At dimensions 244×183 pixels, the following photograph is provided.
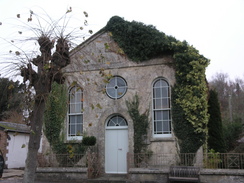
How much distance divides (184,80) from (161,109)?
185 centimetres

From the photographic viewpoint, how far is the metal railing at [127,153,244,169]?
1220 centimetres

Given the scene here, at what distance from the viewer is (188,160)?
42.1 ft

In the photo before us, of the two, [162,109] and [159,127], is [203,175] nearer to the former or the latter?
[159,127]

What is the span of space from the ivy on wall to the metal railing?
0.43 metres

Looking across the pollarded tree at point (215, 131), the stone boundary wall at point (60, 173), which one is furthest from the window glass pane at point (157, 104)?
the stone boundary wall at point (60, 173)

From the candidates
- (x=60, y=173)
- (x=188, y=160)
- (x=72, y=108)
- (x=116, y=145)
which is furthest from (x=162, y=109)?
(x=60, y=173)

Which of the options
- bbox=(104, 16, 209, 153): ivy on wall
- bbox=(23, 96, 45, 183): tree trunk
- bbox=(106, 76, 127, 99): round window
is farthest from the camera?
bbox=(106, 76, 127, 99): round window

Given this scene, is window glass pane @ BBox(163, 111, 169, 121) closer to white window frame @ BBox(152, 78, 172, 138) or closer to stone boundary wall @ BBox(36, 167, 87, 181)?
white window frame @ BBox(152, 78, 172, 138)

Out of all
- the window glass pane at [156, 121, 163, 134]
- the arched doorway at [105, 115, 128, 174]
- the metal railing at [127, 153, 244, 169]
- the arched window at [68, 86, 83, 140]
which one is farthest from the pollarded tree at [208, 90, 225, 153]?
the arched window at [68, 86, 83, 140]

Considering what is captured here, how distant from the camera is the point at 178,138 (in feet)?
43.7

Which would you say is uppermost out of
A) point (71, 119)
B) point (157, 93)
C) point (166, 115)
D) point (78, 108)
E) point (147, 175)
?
point (157, 93)

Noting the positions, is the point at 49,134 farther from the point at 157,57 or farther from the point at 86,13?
the point at 86,13

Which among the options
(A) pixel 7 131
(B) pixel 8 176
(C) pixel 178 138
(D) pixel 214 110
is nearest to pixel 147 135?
(C) pixel 178 138

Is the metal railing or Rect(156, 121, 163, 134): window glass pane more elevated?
Rect(156, 121, 163, 134): window glass pane
